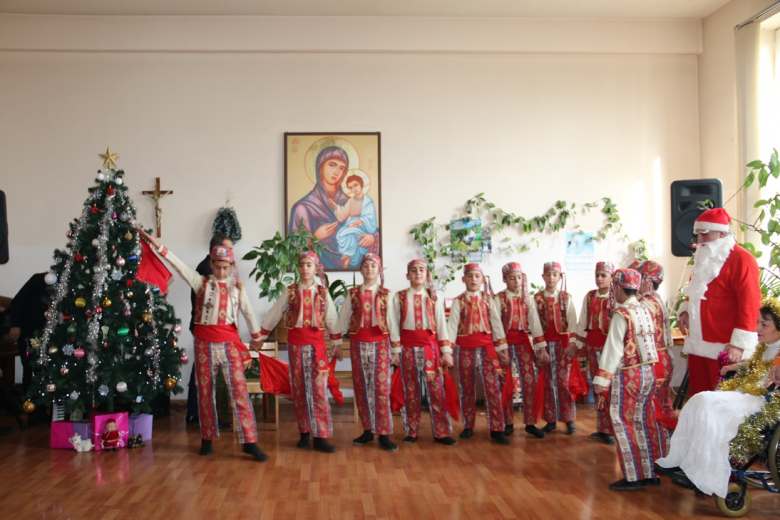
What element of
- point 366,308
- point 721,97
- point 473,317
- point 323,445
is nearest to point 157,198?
point 366,308

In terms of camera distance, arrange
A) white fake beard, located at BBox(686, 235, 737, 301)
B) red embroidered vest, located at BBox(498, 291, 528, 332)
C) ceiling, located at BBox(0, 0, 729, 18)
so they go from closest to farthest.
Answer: white fake beard, located at BBox(686, 235, 737, 301)
red embroidered vest, located at BBox(498, 291, 528, 332)
ceiling, located at BBox(0, 0, 729, 18)

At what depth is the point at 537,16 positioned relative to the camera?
8.69 metres

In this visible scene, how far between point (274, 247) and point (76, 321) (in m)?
2.20

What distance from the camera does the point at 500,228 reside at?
873 cm

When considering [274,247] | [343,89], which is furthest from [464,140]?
[274,247]

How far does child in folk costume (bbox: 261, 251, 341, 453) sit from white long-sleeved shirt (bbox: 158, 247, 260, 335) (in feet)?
1.10

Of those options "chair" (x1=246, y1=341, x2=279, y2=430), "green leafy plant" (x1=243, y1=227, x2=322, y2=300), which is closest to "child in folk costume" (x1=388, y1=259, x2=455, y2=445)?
"chair" (x1=246, y1=341, x2=279, y2=430)

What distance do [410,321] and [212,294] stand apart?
157 centimetres

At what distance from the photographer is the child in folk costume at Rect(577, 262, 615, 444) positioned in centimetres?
636

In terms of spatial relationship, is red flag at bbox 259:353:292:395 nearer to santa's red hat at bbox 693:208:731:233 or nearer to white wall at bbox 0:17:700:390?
white wall at bbox 0:17:700:390

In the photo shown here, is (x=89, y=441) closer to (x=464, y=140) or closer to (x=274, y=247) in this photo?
(x=274, y=247)

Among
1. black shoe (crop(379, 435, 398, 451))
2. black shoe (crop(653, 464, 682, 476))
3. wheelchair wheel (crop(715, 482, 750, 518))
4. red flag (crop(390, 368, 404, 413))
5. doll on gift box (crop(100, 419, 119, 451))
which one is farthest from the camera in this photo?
red flag (crop(390, 368, 404, 413))

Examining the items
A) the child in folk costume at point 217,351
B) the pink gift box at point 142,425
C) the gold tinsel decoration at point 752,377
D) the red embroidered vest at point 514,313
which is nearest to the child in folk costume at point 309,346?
the child in folk costume at point 217,351

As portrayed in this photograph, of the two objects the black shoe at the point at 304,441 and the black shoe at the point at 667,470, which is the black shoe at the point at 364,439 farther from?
the black shoe at the point at 667,470
